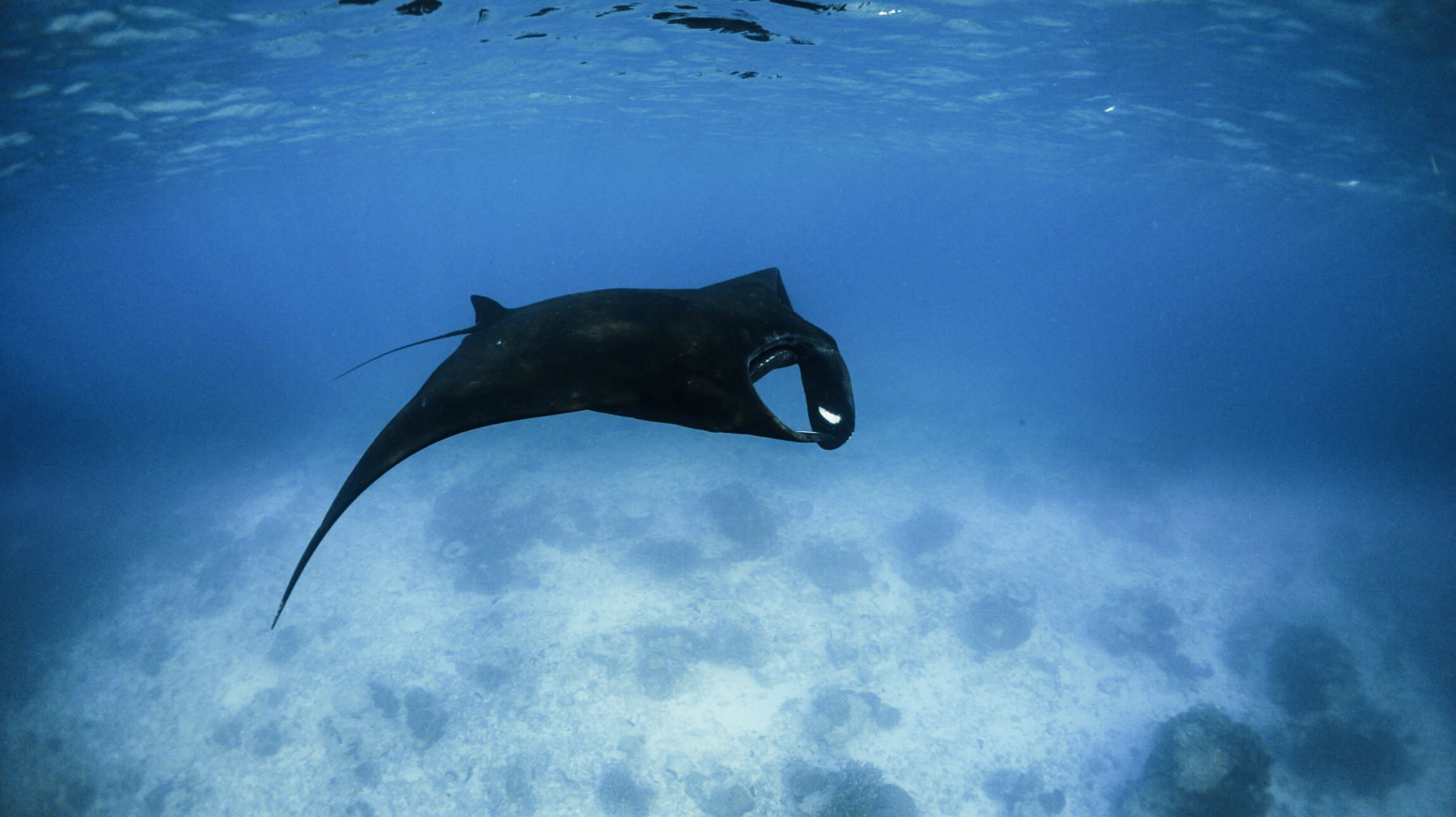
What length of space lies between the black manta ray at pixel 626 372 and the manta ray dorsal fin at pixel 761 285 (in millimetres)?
999

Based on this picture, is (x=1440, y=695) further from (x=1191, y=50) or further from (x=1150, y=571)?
(x=1191, y=50)

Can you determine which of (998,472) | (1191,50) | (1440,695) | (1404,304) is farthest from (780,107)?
(1404,304)

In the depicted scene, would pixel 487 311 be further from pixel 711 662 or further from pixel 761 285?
pixel 711 662

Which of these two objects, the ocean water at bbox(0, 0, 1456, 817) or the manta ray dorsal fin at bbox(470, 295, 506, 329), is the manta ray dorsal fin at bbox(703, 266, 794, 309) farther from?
the ocean water at bbox(0, 0, 1456, 817)

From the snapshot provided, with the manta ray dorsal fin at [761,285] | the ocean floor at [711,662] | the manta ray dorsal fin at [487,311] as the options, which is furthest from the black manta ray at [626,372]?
the ocean floor at [711,662]

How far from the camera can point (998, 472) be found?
2233cm

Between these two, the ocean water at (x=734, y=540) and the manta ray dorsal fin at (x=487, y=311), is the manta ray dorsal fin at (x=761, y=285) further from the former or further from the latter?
the ocean water at (x=734, y=540)

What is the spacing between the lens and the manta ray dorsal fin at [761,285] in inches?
225

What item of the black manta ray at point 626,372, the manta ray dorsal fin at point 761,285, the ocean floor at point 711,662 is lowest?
the ocean floor at point 711,662

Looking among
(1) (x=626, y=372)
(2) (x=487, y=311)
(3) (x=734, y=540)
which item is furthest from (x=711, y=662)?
(1) (x=626, y=372)

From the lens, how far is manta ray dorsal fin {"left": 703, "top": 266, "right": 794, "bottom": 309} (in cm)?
571

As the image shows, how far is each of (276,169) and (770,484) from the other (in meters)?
31.4

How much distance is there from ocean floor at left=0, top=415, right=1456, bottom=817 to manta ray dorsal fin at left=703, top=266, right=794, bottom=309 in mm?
9741

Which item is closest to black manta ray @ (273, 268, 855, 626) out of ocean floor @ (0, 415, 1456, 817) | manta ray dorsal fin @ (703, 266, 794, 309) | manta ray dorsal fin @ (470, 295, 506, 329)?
manta ray dorsal fin @ (470, 295, 506, 329)
